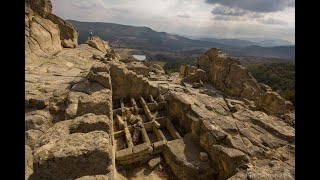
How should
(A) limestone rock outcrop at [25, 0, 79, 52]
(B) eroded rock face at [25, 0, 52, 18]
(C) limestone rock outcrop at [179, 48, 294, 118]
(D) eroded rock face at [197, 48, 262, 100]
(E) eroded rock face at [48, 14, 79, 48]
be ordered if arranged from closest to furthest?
(A) limestone rock outcrop at [25, 0, 79, 52]
(B) eroded rock face at [25, 0, 52, 18]
(C) limestone rock outcrop at [179, 48, 294, 118]
(D) eroded rock face at [197, 48, 262, 100]
(E) eroded rock face at [48, 14, 79, 48]

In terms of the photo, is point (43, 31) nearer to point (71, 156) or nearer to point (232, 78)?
point (71, 156)

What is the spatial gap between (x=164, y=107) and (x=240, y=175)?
875 cm

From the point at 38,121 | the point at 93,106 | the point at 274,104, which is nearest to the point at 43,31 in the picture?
the point at 38,121

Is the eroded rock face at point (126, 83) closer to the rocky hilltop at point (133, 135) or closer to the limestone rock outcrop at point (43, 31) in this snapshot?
the rocky hilltop at point (133, 135)

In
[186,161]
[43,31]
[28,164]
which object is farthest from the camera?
[43,31]

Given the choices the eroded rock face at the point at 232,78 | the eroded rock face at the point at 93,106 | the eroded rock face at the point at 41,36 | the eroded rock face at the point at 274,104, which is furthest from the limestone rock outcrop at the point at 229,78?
the eroded rock face at the point at 93,106

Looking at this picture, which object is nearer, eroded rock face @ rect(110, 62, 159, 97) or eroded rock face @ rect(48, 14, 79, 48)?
eroded rock face @ rect(110, 62, 159, 97)

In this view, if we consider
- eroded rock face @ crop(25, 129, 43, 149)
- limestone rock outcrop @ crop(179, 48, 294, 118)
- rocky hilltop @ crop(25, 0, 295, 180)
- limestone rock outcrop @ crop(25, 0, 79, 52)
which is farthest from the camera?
limestone rock outcrop @ crop(179, 48, 294, 118)

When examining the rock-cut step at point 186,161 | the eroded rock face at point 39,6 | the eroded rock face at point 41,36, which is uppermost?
the eroded rock face at point 39,6

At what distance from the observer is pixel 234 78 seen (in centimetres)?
3259

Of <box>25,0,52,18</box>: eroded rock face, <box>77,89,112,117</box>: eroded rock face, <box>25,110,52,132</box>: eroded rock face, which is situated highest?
<box>25,0,52,18</box>: eroded rock face

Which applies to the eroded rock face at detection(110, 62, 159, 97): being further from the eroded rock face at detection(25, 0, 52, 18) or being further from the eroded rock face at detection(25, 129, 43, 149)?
the eroded rock face at detection(25, 0, 52, 18)

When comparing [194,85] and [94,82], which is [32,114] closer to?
[94,82]

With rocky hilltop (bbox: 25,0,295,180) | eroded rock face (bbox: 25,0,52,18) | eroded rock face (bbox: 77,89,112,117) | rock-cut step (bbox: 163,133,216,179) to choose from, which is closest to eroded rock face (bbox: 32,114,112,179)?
rocky hilltop (bbox: 25,0,295,180)
